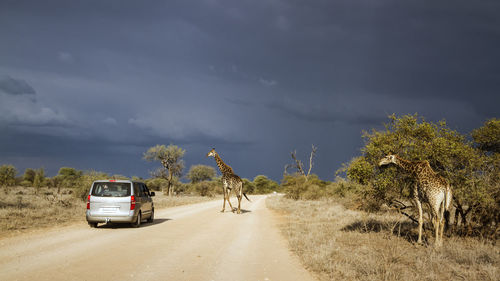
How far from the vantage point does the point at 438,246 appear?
32.0ft

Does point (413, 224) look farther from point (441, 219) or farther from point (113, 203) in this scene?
point (113, 203)

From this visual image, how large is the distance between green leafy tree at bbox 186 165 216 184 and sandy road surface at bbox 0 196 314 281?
67925 millimetres

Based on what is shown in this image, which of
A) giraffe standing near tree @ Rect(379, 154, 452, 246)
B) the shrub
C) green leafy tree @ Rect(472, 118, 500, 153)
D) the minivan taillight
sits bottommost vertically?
the shrub

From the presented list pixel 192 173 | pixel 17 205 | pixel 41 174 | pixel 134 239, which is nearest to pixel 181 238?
pixel 134 239

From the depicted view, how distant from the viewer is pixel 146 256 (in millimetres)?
8641

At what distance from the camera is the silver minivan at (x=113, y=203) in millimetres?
13438

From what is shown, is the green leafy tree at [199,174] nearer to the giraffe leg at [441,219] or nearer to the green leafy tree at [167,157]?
the green leafy tree at [167,157]

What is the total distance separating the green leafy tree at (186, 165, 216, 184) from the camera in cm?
8106

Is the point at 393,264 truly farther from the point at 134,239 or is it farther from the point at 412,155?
the point at 134,239

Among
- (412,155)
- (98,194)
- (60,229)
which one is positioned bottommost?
(60,229)

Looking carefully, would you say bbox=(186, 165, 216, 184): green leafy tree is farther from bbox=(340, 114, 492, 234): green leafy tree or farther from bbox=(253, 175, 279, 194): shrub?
bbox=(340, 114, 492, 234): green leafy tree

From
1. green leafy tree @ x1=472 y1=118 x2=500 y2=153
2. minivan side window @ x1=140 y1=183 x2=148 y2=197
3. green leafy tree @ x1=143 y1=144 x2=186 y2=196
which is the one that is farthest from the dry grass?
green leafy tree @ x1=143 y1=144 x2=186 y2=196

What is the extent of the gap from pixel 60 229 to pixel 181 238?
5540 mm

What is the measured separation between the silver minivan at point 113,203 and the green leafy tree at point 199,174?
220 ft
